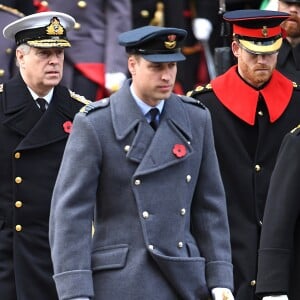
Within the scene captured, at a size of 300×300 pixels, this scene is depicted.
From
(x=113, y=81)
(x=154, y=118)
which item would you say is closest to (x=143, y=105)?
(x=154, y=118)

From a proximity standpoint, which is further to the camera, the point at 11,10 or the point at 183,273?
the point at 11,10

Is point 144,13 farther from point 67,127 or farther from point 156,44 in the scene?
point 156,44

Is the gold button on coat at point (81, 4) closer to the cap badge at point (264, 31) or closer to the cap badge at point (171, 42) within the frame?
the cap badge at point (264, 31)

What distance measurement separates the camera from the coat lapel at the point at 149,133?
25.1ft

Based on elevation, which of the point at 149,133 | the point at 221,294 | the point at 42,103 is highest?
the point at 149,133

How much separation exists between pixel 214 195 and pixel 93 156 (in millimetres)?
644

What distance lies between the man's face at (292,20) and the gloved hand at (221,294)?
313 cm

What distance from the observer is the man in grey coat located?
24.7 ft

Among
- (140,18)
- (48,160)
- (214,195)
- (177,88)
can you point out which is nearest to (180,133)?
(214,195)

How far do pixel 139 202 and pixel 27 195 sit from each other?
1489 mm

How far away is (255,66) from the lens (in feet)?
30.3

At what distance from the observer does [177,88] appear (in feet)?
46.2

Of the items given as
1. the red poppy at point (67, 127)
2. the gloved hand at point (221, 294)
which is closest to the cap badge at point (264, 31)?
the red poppy at point (67, 127)

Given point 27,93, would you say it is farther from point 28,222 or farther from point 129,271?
point 129,271
